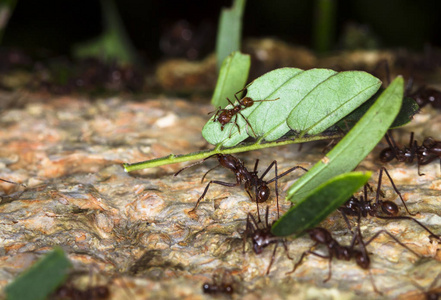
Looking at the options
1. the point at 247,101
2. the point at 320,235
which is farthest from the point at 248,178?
the point at 320,235

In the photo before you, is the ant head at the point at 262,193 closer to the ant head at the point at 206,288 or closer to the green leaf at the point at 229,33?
A: the ant head at the point at 206,288

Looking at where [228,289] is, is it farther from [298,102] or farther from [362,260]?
[298,102]

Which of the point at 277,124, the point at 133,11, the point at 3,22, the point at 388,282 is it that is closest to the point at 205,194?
the point at 277,124

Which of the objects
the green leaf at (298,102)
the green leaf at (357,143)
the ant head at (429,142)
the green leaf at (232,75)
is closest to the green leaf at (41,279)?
the green leaf at (357,143)

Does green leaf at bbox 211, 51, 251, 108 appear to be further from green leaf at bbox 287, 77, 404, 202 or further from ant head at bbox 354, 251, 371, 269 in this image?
ant head at bbox 354, 251, 371, 269

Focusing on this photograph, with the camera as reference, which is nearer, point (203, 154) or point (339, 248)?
point (339, 248)

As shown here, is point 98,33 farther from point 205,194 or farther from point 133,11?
point 205,194
